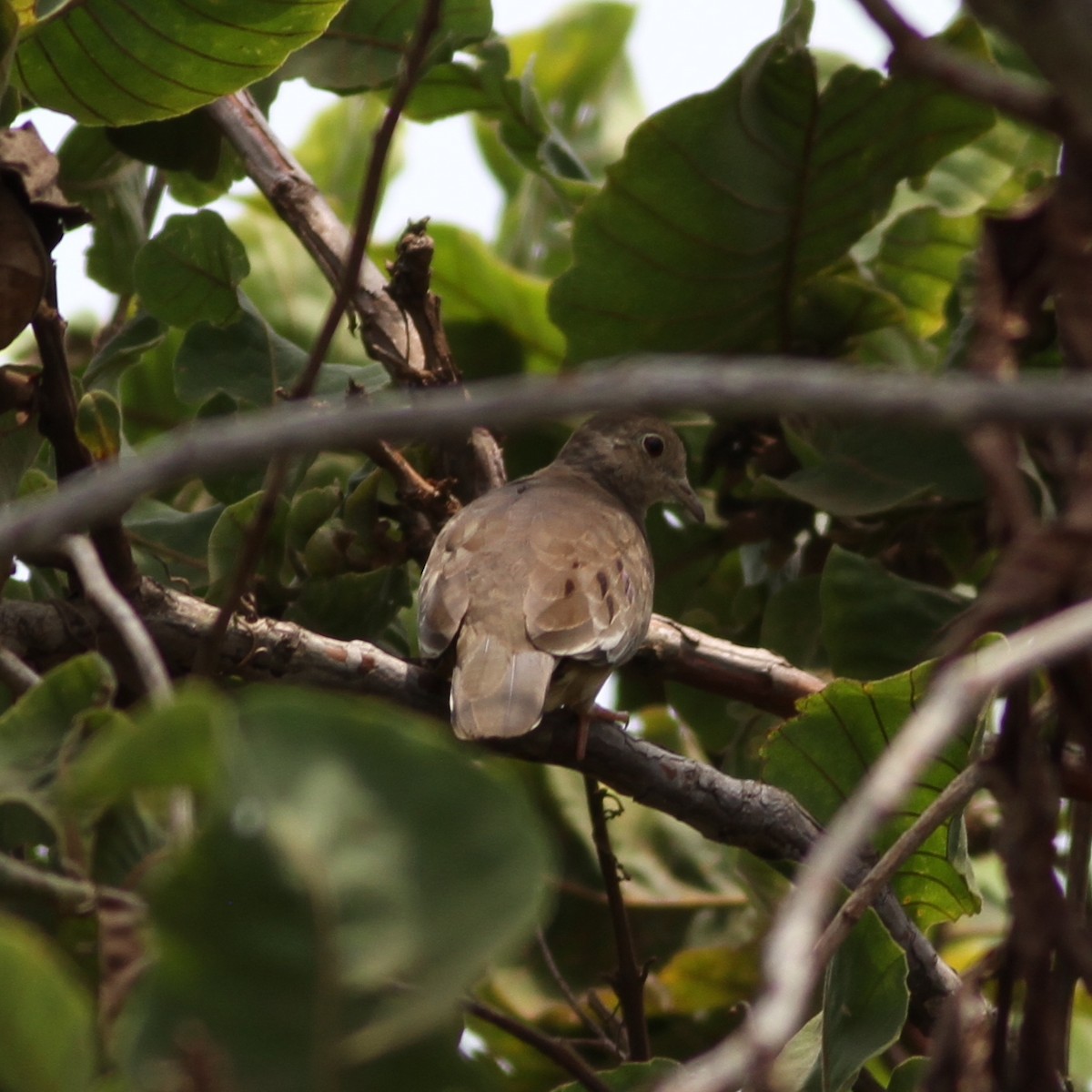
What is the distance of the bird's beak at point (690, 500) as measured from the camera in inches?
195

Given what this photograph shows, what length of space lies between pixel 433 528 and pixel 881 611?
1.18 metres

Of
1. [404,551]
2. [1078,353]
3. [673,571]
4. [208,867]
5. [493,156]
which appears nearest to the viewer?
[208,867]

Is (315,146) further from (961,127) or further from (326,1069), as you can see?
(326,1069)

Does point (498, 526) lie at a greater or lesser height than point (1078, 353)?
lesser

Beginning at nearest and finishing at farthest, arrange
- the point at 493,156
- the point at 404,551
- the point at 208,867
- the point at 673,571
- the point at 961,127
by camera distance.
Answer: the point at 208,867 < the point at 404,551 < the point at 961,127 < the point at 673,571 < the point at 493,156

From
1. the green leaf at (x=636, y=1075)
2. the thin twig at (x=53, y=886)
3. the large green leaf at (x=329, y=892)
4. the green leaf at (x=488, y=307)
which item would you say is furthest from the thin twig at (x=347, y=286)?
the green leaf at (x=488, y=307)

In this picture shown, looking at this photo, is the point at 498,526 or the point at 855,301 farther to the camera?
the point at 855,301

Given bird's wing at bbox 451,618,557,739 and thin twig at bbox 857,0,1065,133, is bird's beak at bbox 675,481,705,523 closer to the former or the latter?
bird's wing at bbox 451,618,557,739

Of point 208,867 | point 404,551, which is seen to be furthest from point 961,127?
A: point 208,867

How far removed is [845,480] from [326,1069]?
3048 millimetres

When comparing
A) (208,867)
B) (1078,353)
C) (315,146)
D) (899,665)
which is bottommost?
(899,665)

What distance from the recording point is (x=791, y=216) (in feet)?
15.0

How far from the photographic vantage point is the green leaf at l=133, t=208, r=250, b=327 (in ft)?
13.4

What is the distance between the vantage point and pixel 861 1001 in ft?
8.69
